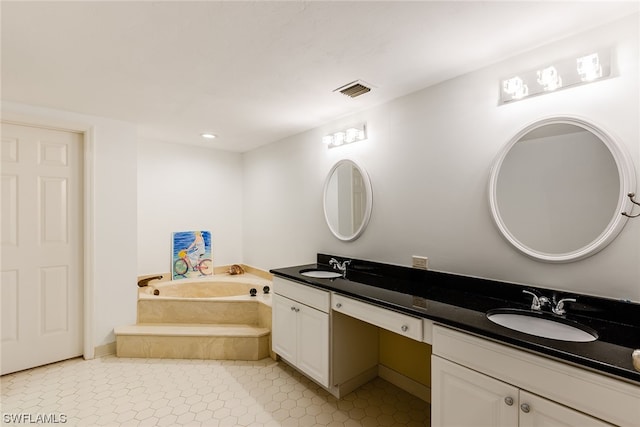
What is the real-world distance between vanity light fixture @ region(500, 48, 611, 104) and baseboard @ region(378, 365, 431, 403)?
194 cm

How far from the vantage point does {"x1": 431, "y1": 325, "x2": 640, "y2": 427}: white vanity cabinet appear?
3.14 feet

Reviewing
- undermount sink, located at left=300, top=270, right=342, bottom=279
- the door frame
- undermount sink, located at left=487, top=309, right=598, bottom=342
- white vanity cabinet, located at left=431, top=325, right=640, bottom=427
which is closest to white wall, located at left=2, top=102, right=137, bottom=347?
the door frame

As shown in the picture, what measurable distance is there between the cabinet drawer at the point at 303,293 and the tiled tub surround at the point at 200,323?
1.68 feet

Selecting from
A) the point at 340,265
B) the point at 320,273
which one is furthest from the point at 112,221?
the point at 340,265

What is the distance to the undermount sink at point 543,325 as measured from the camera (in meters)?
1.25

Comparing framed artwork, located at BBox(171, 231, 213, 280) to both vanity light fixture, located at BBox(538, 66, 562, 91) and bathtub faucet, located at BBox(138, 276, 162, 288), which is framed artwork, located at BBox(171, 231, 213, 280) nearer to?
bathtub faucet, located at BBox(138, 276, 162, 288)

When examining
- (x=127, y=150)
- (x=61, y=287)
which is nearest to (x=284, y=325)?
(x=61, y=287)

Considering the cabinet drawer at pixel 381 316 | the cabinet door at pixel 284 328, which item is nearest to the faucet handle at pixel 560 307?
the cabinet drawer at pixel 381 316

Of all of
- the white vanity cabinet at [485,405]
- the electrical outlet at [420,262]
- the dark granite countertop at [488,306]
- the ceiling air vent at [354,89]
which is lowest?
the white vanity cabinet at [485,405]

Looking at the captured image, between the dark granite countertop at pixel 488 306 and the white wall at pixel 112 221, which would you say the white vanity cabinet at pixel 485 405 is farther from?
the white wall at pixel 112 221

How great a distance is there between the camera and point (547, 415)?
1.07 meters

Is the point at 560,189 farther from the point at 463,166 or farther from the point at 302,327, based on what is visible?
the point at 302,327

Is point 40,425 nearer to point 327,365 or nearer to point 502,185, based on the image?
point 327,365

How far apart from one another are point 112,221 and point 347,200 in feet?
7.15
